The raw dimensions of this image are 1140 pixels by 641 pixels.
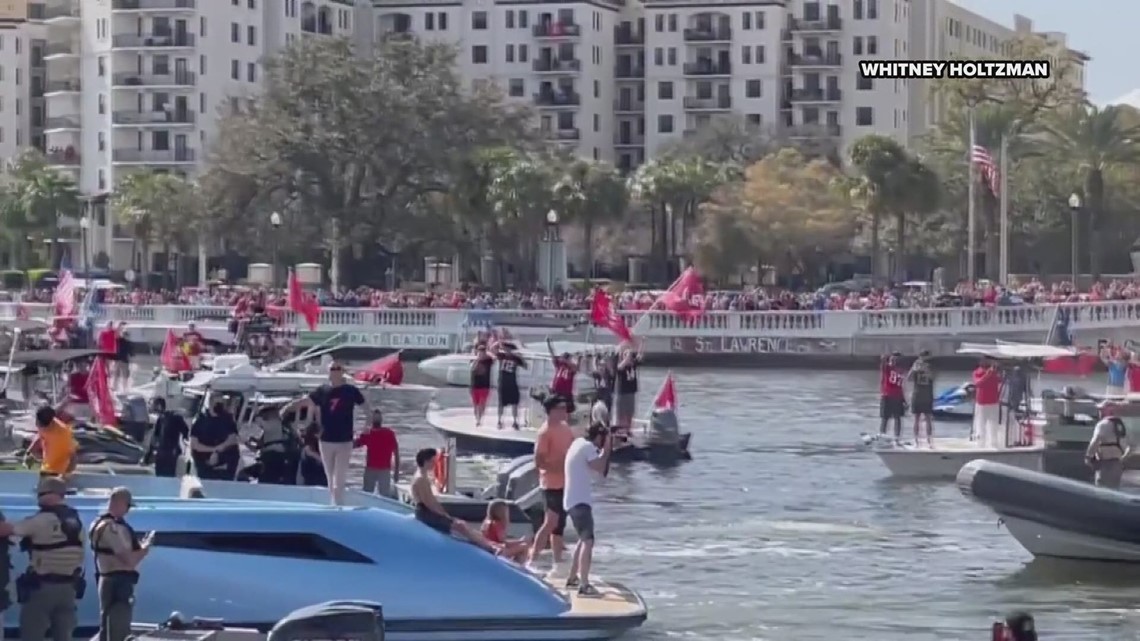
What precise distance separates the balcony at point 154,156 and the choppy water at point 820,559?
80.2m

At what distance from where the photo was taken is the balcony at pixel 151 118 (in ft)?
398

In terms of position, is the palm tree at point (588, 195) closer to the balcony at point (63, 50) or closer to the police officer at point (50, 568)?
the balcony at point (63, 50)

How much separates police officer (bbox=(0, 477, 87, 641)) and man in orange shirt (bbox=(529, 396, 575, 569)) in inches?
247

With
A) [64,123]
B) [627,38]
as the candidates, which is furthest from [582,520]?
[627,38]

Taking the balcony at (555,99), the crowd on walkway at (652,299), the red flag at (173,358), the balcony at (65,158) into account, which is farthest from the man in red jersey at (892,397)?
the balcony at (65,158)

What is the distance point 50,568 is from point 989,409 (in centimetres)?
2157

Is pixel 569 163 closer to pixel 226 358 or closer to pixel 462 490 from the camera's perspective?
pixel 226 358

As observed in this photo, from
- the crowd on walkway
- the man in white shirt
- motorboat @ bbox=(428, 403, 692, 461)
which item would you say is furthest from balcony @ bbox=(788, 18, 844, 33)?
the man in white shirt

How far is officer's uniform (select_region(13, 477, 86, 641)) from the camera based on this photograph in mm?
16641

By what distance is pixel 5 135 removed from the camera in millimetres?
135375

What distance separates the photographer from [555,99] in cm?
12938

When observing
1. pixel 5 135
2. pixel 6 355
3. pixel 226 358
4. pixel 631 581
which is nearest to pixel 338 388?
pixel 631 581

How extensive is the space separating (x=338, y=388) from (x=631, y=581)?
407 centimetres

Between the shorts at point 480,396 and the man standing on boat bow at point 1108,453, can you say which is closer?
the man standing on boat bow at point 1108,453
